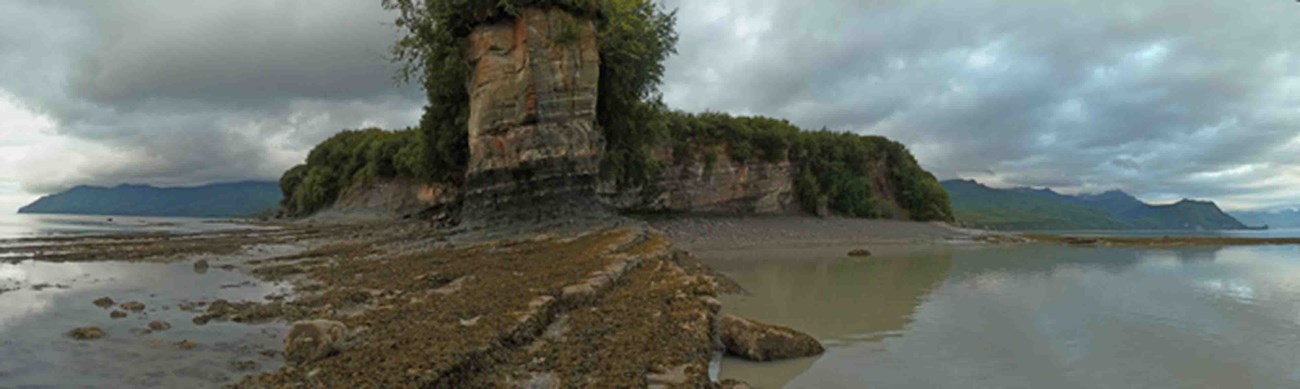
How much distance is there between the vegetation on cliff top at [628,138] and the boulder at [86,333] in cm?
1852

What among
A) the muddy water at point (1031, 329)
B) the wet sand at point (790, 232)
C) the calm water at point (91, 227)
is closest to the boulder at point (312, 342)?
the muddy water at point (1031, 329)

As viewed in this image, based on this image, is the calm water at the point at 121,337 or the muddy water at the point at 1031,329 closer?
the calm water at the point at 121,337

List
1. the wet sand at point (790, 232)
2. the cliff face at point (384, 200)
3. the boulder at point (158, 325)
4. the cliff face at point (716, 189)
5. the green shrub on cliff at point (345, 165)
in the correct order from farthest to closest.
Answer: the green shrub on cliff at point (345, 165), the cliff face at point (384, 200), the cliff face at point (716, 189), the wet sand at point (790, 232), the boulder at point (158, 325)

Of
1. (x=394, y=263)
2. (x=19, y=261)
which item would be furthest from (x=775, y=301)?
(x=19, y=261)

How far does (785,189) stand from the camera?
48.4m

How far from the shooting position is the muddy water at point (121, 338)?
493cm

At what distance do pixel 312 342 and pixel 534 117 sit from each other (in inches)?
720

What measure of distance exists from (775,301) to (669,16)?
→ 24.0 m

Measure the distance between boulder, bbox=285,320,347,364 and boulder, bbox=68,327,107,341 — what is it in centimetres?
251

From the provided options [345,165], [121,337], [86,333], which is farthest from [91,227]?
[121,337]

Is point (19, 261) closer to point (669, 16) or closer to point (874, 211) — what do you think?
point (669, 16)

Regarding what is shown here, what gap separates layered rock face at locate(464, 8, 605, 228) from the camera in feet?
76.0

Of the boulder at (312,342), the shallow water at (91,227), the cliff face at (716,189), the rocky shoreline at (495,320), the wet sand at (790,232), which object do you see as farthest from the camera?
the cliff face at (716,189)

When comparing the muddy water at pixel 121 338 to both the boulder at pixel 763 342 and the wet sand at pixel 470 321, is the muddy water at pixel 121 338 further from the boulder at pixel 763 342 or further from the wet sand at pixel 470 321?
the boulder at pixel 763 342
